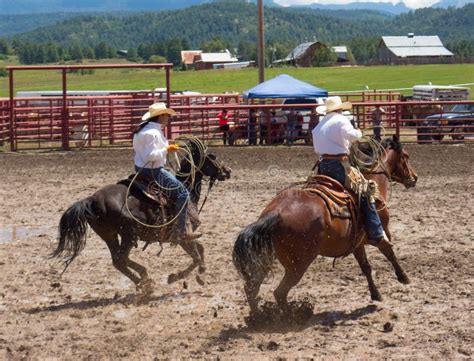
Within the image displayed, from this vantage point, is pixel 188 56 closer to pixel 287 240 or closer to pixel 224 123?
pixel 224 123

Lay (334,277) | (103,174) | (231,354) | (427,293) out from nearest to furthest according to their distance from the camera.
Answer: (231,354) < (427,293) < (334,277) < (103,174)

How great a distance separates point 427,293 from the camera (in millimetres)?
7305

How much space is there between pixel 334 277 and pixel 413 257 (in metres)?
1.10

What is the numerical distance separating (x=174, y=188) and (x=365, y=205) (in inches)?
66.3

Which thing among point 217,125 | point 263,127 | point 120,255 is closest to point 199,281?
point 120,255

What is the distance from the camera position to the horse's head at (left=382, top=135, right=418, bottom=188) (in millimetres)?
8398

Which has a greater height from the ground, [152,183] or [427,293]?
[152,183]

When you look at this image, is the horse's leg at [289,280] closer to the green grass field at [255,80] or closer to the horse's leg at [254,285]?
the horse's leg at [254,285]

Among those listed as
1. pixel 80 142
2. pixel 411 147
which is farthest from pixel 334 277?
pixel 80 142

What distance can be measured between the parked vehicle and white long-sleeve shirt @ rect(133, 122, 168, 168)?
14138 mm

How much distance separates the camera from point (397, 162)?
27.7ft

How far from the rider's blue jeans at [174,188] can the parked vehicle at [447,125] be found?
13944 millimetres

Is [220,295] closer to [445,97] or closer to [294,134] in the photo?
[294,134]

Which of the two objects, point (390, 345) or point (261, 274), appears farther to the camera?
point (261, 274)
